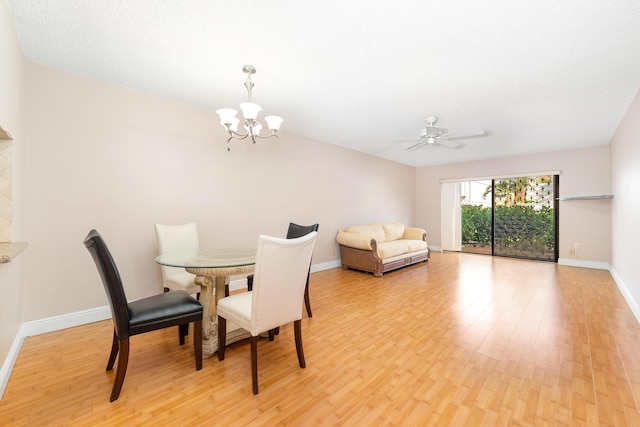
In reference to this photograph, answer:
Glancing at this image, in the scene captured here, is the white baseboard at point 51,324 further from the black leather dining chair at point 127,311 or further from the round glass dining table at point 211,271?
the round glass dining table at point 211,271

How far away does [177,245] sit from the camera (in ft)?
9.46

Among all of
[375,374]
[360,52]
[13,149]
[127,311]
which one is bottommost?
[375,374]

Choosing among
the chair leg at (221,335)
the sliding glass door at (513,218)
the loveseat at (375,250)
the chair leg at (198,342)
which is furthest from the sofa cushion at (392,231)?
the chair leg at (198,342)

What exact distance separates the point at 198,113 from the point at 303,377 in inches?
125

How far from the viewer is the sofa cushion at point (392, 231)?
5.81m

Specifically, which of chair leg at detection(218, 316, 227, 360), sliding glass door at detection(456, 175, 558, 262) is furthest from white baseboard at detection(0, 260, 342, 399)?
sliding glass door at detection(456, 175, 558, 262)

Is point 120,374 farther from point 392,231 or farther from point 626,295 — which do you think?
point 626,295

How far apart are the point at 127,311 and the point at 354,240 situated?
11.9 feet

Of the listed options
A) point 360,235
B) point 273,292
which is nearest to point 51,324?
point 273,292

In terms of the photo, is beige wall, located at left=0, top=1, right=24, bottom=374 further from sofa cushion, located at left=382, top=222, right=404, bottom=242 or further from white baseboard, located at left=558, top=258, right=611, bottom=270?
white baseboard, located at left=558, top=258, right=611, bottom=270

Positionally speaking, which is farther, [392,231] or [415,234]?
[415,234]

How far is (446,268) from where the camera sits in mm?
5207

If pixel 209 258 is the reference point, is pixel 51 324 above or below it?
below

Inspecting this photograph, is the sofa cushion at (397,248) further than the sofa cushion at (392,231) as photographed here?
No
